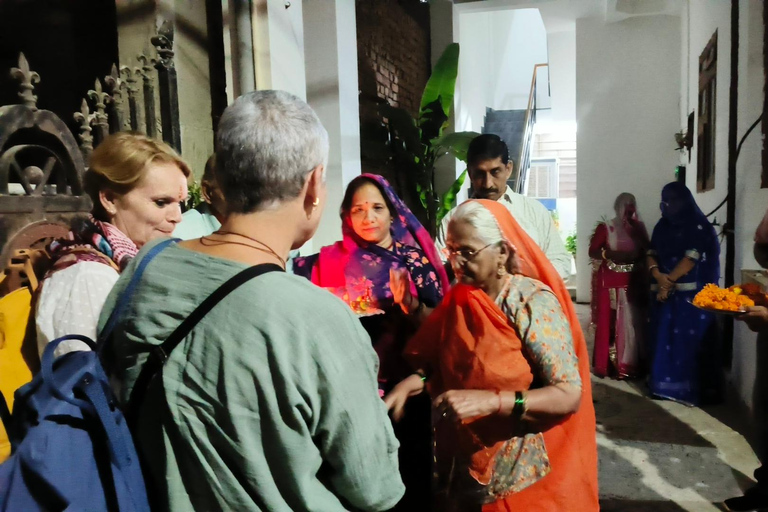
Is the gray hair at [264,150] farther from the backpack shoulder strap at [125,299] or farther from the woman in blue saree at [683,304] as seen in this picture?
the woman in blue saree at [683,304]

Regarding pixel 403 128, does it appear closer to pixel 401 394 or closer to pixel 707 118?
pixel 707 118

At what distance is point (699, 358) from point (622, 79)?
5.10 meters

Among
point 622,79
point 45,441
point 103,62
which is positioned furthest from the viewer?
point 622,79

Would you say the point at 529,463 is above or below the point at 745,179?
below

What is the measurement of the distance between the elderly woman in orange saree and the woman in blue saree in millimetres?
3494

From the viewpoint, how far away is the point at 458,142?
5973mm

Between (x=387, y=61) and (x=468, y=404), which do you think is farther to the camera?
(x=387, y=61)

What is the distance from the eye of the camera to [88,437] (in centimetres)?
93

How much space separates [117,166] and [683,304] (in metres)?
4.49

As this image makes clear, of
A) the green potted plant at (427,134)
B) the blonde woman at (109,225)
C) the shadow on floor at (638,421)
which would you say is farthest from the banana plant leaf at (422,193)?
the blonde woman at (109,225)

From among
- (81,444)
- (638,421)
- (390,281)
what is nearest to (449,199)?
(638,421)

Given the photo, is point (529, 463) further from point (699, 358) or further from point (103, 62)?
point (699, 358)

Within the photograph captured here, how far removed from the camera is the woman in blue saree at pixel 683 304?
4586mm

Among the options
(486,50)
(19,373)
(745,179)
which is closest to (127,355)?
(19,373)
